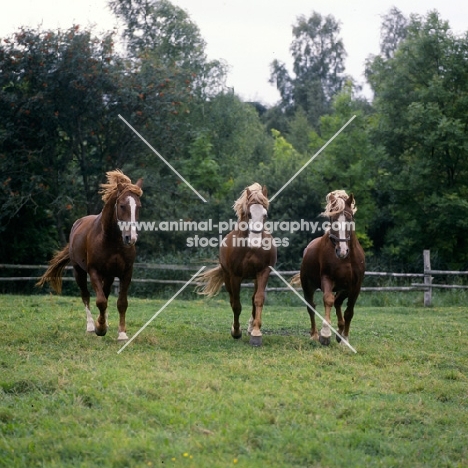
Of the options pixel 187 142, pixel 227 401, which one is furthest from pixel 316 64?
pixel 227 401

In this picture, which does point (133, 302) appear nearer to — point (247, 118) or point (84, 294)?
point (84, 294)

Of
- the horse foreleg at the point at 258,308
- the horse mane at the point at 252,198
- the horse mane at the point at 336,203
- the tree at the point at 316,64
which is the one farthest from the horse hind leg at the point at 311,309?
the tree at the point at 316,64

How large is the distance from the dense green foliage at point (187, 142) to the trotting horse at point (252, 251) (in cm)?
1278

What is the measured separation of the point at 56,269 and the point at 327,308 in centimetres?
537

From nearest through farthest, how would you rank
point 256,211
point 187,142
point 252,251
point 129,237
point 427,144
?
point 129,237, point 256,211, point 252,251, point 427,144, point 187,142

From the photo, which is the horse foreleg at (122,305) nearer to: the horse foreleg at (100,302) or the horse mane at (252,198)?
the horse foreleg at (100,302)

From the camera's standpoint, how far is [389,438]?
509 cm

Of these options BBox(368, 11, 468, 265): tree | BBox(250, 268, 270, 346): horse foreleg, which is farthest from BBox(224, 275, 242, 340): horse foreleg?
BBox(368, 11, 468, 265): tree

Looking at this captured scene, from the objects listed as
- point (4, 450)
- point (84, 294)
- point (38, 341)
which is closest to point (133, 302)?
point (84, 294)

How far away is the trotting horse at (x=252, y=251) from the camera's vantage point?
364 inches

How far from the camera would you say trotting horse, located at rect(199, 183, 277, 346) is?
30.4 ft

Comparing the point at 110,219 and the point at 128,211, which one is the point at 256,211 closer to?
the point at 128,211

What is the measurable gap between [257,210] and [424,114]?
1867 centimetres

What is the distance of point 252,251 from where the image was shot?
958 cm
